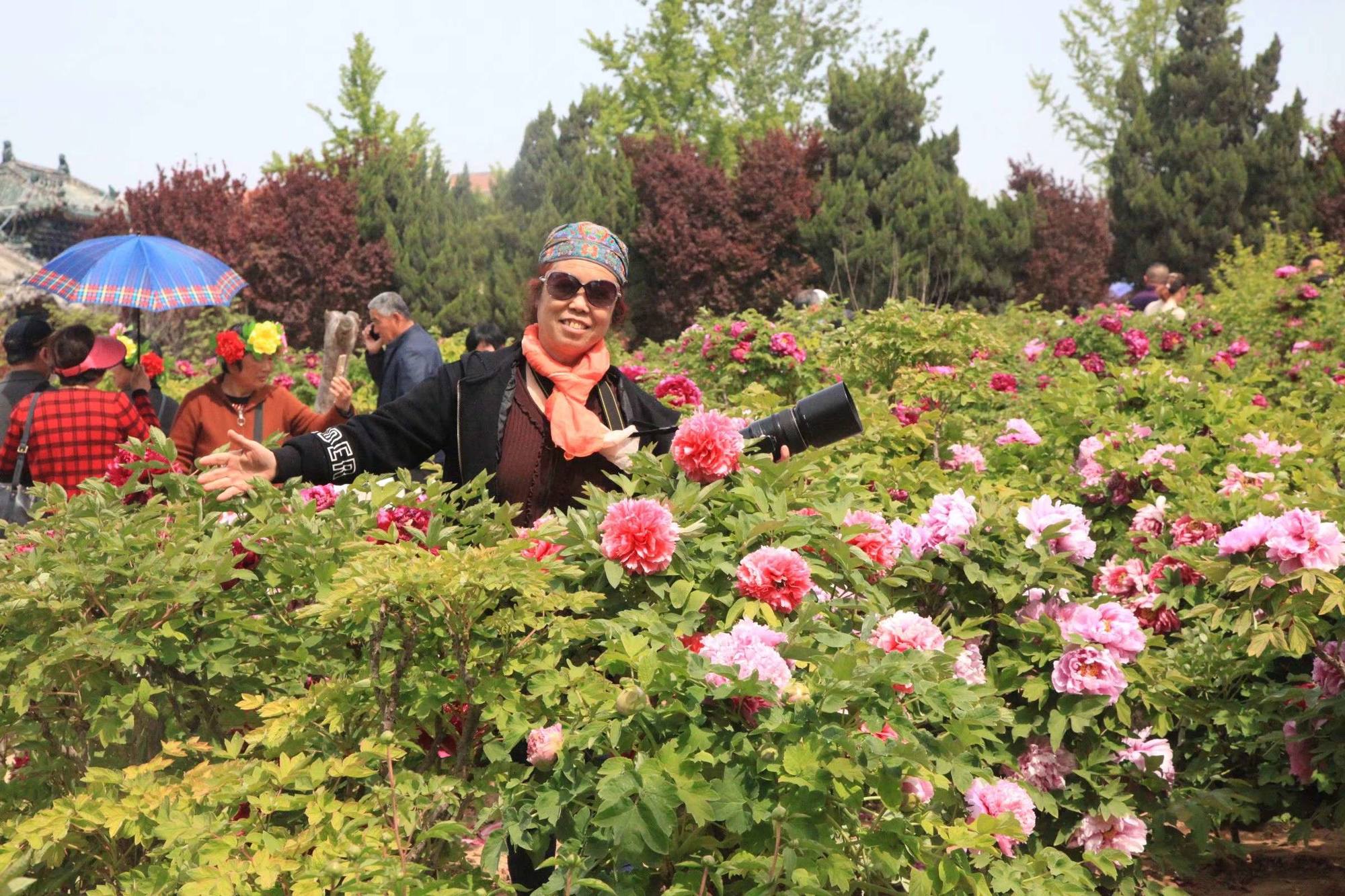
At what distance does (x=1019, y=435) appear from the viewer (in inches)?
193

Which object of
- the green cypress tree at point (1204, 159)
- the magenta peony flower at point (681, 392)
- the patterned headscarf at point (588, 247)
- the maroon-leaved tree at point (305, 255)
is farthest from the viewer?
the green cypress tree at point (1204, 159)

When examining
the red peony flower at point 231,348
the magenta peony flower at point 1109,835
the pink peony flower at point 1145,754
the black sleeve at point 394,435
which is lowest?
the magenta peony flower at point 1109,835

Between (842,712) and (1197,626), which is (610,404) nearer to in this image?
(842,712)

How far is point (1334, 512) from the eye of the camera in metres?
2.96

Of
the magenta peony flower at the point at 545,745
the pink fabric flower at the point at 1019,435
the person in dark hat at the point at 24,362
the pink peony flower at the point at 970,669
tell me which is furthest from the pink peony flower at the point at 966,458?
the person in dark hat at the point at 24,362

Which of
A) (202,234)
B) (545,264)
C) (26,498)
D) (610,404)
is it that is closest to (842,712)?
(610,404)

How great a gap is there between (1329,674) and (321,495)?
93.2 inches

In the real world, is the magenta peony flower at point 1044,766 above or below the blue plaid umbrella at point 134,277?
below

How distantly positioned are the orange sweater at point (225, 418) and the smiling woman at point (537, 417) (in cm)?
205

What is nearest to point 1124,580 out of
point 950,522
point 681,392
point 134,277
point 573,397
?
point 950,522

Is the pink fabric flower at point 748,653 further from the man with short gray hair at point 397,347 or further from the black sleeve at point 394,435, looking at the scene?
the man with short gray hair at point 397,347

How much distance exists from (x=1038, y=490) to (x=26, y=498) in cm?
364

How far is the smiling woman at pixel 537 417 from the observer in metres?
2.86

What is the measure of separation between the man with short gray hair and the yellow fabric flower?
2.72ft
